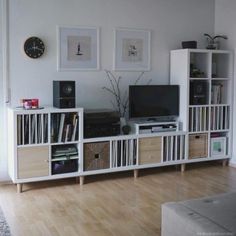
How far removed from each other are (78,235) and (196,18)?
347 centimetres

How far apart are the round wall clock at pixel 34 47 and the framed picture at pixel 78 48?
222mm

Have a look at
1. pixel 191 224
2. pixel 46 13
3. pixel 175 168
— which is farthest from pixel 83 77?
pixel 191 224

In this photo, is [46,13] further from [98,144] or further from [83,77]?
[98,144]

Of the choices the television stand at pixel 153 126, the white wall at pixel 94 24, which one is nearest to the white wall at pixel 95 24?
the white wall at pixel 94 24

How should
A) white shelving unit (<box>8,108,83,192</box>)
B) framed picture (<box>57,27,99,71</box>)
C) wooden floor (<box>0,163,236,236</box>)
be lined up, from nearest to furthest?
wooden floor (<box>0,163,236,236</box>) < white shelving unit (<box>8,108,83,192</box>) < framed picture (<box>57,27,99,71</box>)

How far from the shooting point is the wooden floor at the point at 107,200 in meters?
3.07

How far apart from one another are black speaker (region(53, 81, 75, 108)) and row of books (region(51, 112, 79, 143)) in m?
0.11

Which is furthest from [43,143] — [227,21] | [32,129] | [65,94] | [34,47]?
[227,21]

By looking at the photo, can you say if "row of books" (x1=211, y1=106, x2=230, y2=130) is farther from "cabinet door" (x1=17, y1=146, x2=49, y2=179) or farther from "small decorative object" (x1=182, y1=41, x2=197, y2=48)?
"cabinet door" (x1=17, y1=146, x2=49, y2=179)

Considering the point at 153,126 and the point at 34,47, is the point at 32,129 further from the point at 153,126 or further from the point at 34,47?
the point at 153,126

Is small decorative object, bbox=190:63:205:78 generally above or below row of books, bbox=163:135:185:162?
above

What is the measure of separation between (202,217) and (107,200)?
164cm

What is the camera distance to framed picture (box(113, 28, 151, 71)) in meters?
4.71

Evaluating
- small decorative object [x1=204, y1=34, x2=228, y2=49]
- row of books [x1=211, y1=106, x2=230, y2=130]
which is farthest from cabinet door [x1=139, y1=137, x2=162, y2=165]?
small decorative object [x1=204, y1=34, x2=228, y2=49]
